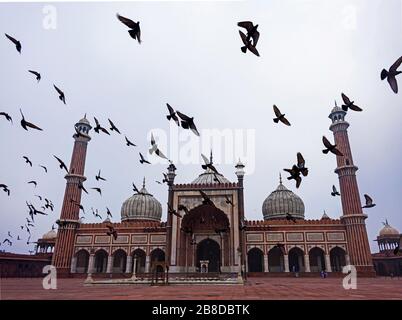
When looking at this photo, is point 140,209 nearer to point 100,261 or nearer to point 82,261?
point 100,261

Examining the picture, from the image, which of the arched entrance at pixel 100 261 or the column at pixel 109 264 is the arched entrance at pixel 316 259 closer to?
the column at pixel 109 264

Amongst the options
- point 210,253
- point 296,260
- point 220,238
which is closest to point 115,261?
point 210,253

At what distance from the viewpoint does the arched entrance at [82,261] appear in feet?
107

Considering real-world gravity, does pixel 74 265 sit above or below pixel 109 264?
below

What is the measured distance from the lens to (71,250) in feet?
104

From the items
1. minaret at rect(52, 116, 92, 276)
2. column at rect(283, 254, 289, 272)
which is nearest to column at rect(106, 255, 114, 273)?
minaret at rect(52, 116, 92, 276)

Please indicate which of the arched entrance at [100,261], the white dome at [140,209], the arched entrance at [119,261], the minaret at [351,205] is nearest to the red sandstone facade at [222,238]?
the minaret at [351,205]

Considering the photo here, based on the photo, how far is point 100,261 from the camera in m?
34.3

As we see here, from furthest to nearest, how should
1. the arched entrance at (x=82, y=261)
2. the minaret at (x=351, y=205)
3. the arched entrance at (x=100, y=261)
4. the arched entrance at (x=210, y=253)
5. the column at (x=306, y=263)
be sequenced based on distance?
the arched entrance at (x=100, y=261), the arched entrance at (x=82, y=261), the arched entrance at (x=210, y=253), the column at (x=306, y=263), the minaret at (x=351, y=205)

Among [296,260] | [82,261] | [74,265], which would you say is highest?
[296,260]

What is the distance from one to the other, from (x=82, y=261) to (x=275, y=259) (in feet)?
66.1

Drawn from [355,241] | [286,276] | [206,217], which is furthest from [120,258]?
[355,241]

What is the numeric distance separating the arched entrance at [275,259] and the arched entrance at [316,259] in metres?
3.03

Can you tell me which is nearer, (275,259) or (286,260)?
(286,260)
